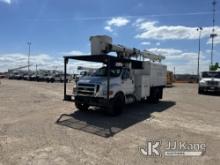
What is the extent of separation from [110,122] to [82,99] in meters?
2.07

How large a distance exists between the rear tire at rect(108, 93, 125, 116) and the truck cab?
47.5 ft

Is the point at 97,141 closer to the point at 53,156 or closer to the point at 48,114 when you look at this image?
the point at 53,156

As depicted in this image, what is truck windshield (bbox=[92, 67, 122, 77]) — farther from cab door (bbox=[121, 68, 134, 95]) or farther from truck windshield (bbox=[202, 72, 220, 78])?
truck windshield (bbox=[202, 72, 220, 78])

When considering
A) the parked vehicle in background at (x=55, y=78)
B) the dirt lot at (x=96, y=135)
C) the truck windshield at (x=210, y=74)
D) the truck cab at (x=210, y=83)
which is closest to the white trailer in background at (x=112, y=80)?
the dirt lot at (x=96, y=135)

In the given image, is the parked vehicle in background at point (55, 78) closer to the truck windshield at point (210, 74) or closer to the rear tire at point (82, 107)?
the truck windshield at point (210, 74)

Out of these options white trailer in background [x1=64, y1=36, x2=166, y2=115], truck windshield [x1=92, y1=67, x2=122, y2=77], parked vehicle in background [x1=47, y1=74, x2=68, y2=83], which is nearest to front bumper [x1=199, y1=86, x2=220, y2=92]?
white trailer in background [x1=64, y1=36, x2=166, y2=115]

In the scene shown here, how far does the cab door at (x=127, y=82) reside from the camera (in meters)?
12.2

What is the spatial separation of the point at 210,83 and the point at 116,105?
1526cm

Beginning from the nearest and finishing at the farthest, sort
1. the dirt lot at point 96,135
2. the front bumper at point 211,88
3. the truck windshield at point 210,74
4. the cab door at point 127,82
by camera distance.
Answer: the dirt lot at point 96,135, the cab door at point 127,82, the front bumper at point 211,88, the truck windshield at point 210,74

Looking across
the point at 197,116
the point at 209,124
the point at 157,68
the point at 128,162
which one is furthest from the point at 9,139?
the point at 157,68

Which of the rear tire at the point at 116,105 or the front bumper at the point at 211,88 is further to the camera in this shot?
the front bumper at the point at 211,88

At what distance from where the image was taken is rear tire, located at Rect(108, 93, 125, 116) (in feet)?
36.1

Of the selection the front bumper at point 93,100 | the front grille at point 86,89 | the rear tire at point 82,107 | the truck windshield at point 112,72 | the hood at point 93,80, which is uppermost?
the truck windshield at point 112,72

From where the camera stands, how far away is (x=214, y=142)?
24.9 ft
